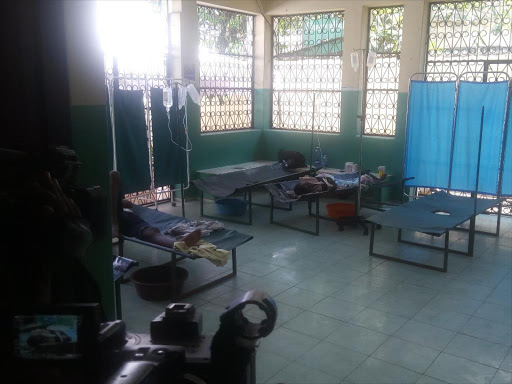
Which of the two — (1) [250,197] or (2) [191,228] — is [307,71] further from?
(2) [191,228]

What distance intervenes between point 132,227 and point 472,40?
472 centimetres

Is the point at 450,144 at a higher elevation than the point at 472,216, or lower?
higher

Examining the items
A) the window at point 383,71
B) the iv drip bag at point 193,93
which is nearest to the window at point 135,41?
the iv drip bag at point 193,93

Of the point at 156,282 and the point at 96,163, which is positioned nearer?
the point at 96,163

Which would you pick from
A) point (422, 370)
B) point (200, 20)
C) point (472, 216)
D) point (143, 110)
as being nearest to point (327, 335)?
point (422, 370)

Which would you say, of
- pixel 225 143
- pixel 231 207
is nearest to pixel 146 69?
pixel 225 143

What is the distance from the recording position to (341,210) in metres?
6.02

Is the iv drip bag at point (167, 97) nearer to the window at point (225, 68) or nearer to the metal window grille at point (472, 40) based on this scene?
the window at point (225, 68)

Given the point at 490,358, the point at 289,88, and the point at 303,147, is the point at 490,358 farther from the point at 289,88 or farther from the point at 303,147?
the point at 289,88

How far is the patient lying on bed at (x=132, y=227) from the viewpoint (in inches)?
155

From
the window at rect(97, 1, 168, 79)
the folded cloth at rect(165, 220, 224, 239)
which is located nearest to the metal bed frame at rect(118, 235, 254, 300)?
the folded cloth at rect(165, 220, 224, 239)

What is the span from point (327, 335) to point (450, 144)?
12.1ft

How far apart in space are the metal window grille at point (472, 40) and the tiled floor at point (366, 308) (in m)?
2.04

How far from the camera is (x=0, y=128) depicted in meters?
0.92
